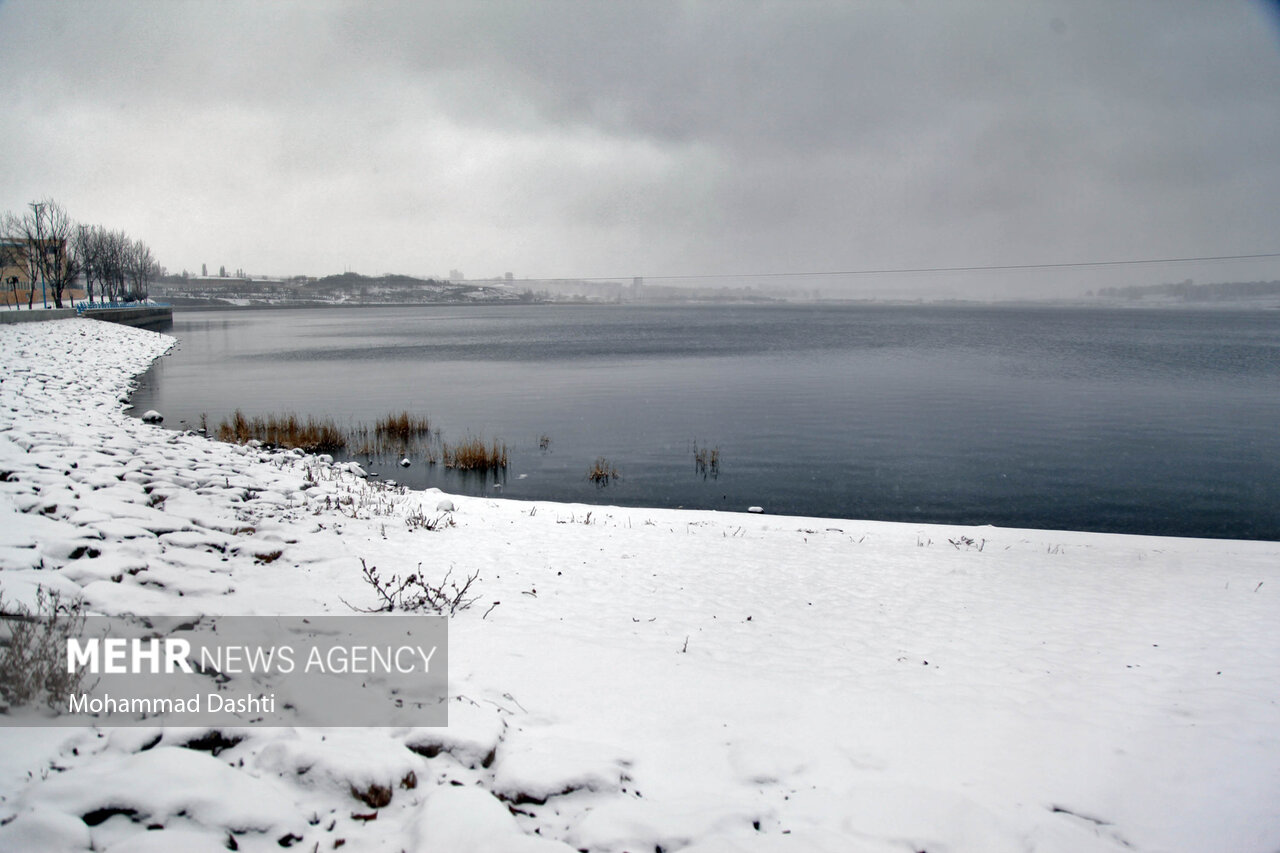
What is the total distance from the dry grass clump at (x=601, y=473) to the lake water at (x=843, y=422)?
0.32 meters

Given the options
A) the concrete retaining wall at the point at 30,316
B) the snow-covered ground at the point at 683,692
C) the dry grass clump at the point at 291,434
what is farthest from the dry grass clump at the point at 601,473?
the concrete retaining wall at the point at 30,316

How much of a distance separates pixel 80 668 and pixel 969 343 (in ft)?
256

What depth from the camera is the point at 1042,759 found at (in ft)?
17.1

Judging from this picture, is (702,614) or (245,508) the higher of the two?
(245,508)

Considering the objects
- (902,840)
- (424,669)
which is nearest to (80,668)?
(424,669)

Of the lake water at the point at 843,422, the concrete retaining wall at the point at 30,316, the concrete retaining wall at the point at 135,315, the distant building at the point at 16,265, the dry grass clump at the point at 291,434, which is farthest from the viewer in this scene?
the distant building at the point at 16,265

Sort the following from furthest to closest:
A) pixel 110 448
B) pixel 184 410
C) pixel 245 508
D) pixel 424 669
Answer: pixel 184 410 → pixel 110 448 → pixel 245 508 → pixel 424 669

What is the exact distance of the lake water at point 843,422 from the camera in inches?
683

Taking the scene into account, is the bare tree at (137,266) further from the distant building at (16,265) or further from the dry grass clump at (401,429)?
the dry grass clump at (401,429)

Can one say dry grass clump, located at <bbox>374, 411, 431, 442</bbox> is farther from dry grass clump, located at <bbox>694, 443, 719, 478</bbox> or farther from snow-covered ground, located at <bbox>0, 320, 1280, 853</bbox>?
snow-covered ground, located at <bbox>0, 320, 1280, 853</bbox>

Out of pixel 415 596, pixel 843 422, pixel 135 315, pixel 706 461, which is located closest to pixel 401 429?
pixel 706 461

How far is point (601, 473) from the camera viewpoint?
1908 centimetres

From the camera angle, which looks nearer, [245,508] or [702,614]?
[702,614]

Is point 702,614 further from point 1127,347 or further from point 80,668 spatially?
point 1127,347
